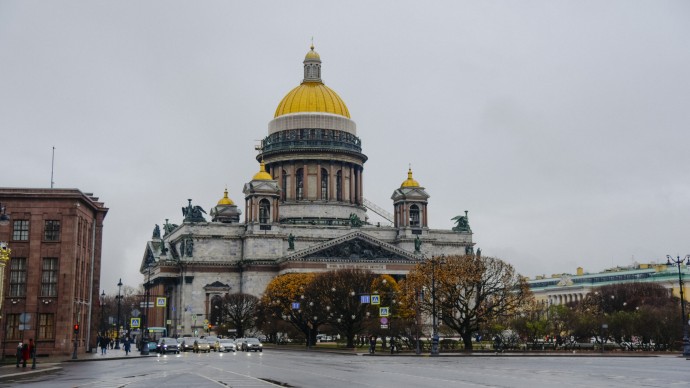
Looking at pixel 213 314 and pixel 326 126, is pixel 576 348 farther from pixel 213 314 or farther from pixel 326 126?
pixel 326 126

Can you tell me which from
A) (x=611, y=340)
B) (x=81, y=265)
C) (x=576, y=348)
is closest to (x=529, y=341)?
(x=576, y=348)

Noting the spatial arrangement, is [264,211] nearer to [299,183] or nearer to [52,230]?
[299,183]

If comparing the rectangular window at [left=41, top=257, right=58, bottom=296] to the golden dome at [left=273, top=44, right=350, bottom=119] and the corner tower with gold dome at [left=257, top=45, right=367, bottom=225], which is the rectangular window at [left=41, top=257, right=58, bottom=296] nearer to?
the corner tower with gold dome at [left=257, top=45, right=367, bottom=225]

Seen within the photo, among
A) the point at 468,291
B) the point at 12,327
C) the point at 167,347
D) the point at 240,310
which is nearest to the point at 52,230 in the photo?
the point at 12,327

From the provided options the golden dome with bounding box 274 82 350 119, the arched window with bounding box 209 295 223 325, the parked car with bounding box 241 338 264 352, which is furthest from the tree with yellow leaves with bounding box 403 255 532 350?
the golden dome with bounding box 274 82 350 119

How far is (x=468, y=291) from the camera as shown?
3674 inches

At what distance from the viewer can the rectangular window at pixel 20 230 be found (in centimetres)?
7306

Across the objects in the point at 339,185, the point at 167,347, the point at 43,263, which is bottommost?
the point at 167,347

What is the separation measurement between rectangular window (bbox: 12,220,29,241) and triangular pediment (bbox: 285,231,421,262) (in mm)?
67309

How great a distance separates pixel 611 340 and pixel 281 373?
72398 mm

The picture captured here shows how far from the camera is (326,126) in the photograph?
Result: 525 feet

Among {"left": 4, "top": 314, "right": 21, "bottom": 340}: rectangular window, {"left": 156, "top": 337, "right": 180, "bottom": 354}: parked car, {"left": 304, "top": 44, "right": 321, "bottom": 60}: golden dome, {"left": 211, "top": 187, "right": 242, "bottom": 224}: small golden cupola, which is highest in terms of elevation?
{"left": 304, "top": 44, "right": 321, "bottom": 60}: golden dome

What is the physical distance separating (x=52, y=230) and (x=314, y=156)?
86583mm

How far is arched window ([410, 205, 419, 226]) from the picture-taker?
153 m
